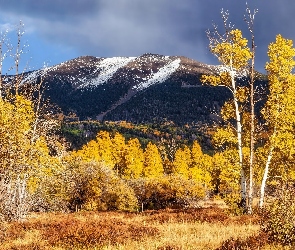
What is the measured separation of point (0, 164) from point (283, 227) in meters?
8.74

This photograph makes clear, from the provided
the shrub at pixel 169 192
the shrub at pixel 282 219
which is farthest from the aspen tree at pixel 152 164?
the shrub at pixel 282 219

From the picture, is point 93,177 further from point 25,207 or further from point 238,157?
point 238,157

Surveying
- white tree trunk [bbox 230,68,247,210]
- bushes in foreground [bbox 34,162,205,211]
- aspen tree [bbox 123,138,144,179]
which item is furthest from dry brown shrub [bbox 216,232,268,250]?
aspen tree [bbox 123,138,144,179]

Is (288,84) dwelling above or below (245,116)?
above

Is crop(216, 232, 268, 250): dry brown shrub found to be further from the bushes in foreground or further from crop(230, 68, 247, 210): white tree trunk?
the bushes in foreground

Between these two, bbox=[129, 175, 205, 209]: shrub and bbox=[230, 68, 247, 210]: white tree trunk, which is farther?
bbox=[129, 175, 205, 209]: shrub

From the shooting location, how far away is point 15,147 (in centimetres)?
1232

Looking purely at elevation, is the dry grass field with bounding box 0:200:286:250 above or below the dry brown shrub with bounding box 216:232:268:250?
below

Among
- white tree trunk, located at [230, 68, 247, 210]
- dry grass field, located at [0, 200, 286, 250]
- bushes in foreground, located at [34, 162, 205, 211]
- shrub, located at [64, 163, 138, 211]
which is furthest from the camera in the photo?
shrub, located at [64, 163, 138, 211]

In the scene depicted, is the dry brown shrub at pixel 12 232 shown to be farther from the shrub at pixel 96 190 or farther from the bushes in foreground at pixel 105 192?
the shrub at pixel 96 190

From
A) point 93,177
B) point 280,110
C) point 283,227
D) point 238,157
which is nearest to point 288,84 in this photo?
point 280,110

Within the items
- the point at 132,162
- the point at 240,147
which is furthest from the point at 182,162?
the point at 240,147

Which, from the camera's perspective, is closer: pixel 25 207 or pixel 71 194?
pixel 25 207

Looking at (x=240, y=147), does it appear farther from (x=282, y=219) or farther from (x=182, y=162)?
(x=182, y=162)
